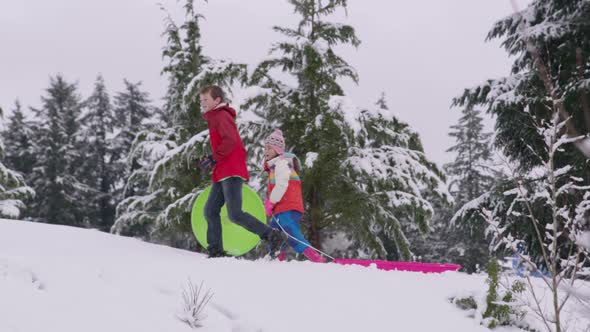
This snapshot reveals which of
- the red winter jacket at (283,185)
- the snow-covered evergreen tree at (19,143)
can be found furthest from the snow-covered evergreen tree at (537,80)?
the snow-covered evergreen tree at (19,143)

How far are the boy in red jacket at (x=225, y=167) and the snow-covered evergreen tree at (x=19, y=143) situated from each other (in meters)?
28.1

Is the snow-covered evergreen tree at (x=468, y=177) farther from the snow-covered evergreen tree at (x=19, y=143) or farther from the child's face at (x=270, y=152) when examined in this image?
the snow-covered evergreen tree at (x=19, y=143)

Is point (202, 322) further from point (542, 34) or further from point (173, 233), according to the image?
point (173, 233)

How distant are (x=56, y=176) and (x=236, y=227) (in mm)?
24216

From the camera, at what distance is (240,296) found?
3154 mm

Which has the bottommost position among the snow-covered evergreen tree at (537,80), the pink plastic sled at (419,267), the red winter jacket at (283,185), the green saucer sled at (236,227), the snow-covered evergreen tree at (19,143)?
the pink plastic sled at (419,267)

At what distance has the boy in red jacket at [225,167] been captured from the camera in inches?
183

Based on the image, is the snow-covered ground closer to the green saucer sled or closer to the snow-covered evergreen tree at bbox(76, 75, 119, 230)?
the green saucer sled

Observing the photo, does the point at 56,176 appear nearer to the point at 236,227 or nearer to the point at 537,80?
the point at 236,227

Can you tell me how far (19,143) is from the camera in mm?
29312

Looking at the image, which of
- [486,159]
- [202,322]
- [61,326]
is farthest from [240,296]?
[486,159]

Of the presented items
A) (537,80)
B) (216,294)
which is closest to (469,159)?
(537,80)

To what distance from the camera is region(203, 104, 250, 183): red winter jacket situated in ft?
15.1

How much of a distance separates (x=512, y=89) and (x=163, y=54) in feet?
28.0
